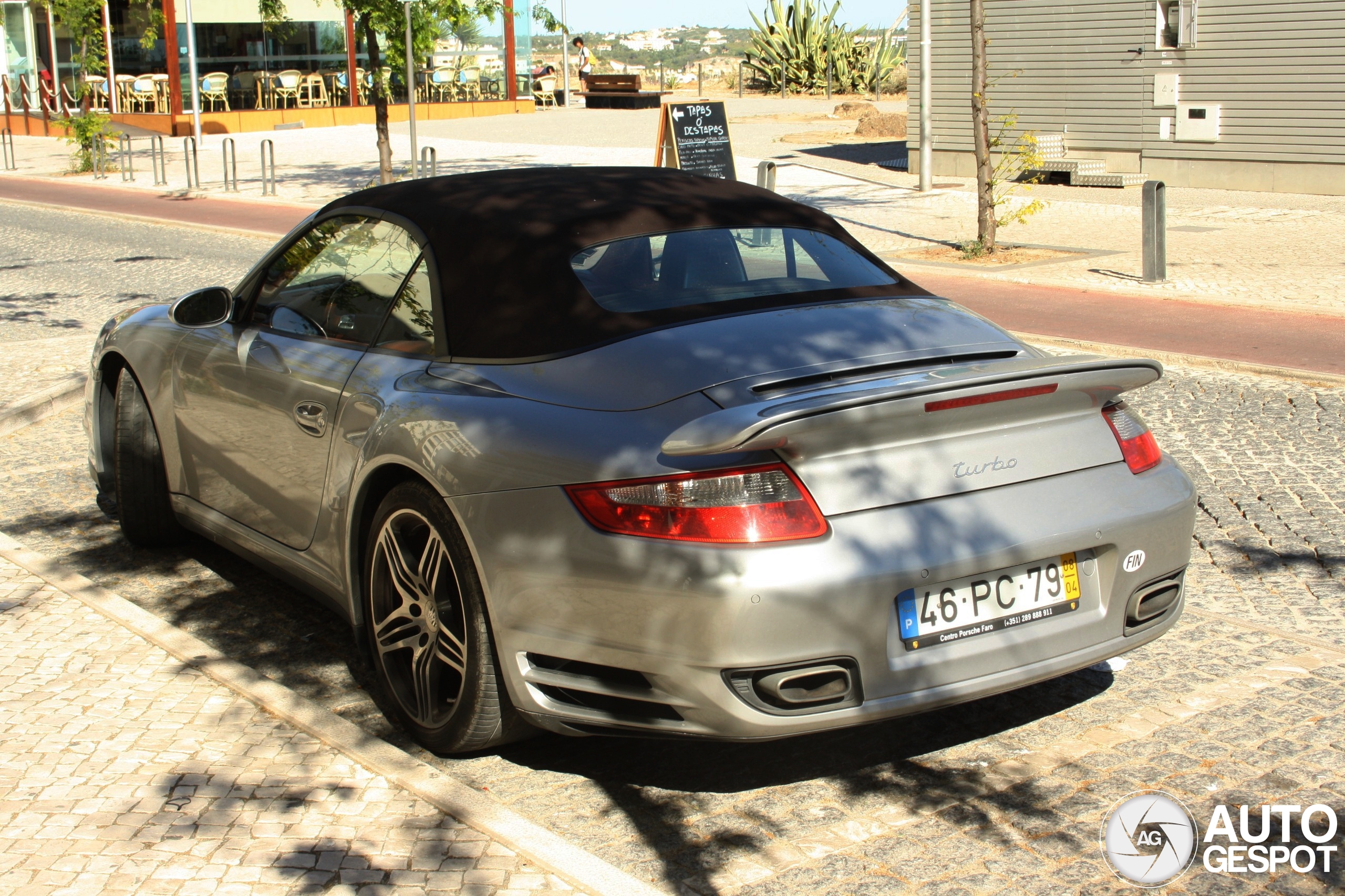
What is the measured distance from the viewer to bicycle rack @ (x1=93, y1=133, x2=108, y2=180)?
30656mm

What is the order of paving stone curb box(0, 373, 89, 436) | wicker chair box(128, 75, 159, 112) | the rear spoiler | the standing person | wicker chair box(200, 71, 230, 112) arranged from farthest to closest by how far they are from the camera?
1. the standing person
2. wicker chair box(200, 71, 230, 112)
3. wicker chair box(128, 75, 159, 112)
4. paving stone curb box(0, 373, 89, 436)
5. the rear spoiler

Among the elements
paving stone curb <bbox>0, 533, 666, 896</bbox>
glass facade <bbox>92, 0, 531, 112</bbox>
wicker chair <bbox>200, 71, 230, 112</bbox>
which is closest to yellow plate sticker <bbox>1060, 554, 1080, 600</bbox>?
paving stone curb <bbox>0, 533, 666, 896</bbox>

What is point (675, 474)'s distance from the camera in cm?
317

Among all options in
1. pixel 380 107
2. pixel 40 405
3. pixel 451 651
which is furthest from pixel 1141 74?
pixel 451 651

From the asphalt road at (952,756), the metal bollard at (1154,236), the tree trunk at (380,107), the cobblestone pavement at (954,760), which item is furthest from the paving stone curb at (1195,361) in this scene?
the tree trunk at (380,107)

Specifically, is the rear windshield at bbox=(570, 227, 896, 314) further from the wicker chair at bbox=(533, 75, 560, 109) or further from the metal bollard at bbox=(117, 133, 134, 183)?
the wicker chair at bbox=(533, 75, 560, 109)

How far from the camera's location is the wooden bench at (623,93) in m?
49.2

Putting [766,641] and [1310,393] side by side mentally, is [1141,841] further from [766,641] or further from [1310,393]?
[1310,393]

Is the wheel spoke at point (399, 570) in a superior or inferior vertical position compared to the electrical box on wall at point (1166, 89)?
inferior

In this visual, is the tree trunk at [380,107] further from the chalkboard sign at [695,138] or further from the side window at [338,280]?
the side window at [338,280]

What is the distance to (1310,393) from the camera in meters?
8.66

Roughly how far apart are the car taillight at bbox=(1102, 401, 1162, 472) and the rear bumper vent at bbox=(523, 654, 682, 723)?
1.40m

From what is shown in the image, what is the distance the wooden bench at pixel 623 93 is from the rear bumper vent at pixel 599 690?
47.2 m

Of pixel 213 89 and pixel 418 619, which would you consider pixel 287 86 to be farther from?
pixel 418 619
